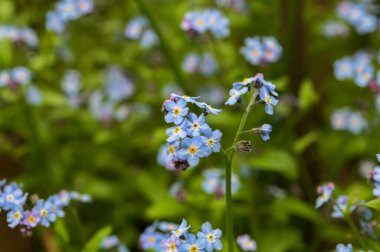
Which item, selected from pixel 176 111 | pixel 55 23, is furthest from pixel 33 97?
pixel 176 111

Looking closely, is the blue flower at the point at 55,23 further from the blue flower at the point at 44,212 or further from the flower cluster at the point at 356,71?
the blue flower at the point at 44,212

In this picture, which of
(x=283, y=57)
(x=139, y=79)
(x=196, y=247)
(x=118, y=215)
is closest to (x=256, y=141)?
(x=283, y=57)

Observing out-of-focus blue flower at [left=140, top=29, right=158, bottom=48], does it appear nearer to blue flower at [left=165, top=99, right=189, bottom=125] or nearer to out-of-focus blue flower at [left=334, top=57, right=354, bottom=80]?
out-of-focus blue flower at [left=334, top=57, right=354, bottom=80]

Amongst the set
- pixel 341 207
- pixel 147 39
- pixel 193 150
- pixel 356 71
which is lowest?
pixel 193 150

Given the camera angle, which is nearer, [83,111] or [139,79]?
[83,111]

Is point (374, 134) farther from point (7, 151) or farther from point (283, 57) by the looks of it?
point (7, 151)

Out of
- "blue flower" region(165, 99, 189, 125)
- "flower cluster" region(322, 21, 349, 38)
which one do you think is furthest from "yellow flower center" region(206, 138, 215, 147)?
"flower cluster" region(322, 21, 349, 38)

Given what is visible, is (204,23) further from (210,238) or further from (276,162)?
(210,238)
